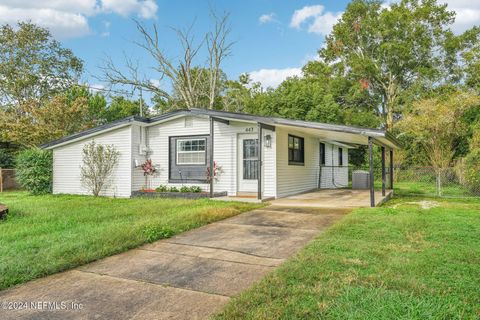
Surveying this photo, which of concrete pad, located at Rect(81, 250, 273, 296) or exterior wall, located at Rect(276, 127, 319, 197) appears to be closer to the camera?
concrete pad, located at Rect(81, 250, 273, 296)

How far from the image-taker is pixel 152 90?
2481cm

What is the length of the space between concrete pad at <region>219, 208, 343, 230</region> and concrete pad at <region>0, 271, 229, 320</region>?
10.3ft

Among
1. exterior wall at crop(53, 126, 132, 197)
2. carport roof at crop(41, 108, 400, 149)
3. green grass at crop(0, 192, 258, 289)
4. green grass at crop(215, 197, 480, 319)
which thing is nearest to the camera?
green grass at crop(215, 197, 480, 319)

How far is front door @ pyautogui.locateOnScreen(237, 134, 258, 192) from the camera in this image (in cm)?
1048

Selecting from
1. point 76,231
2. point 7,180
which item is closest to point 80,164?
point 7,180

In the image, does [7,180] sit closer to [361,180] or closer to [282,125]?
[282,125]

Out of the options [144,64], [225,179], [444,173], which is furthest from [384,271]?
[144,64]

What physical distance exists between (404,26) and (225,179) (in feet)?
74.2

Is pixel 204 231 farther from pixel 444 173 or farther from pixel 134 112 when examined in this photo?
pixel 134 112

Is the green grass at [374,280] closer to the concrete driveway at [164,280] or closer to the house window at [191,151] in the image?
the concrete driveway at [164,280]

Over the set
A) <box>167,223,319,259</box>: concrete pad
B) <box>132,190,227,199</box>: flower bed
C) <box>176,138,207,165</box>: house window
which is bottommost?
<box>167,223,319,259</box>: concrete pad

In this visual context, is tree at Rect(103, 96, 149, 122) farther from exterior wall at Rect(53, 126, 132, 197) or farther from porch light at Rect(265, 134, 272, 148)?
porch light at Rect(265, 134, 272, 148)

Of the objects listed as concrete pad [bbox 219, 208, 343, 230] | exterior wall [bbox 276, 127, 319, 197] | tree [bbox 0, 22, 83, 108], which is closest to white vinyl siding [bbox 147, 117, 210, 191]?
exterior wall [bbox 276, 127, 319, 197]

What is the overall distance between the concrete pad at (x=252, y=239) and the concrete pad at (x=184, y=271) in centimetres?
59
